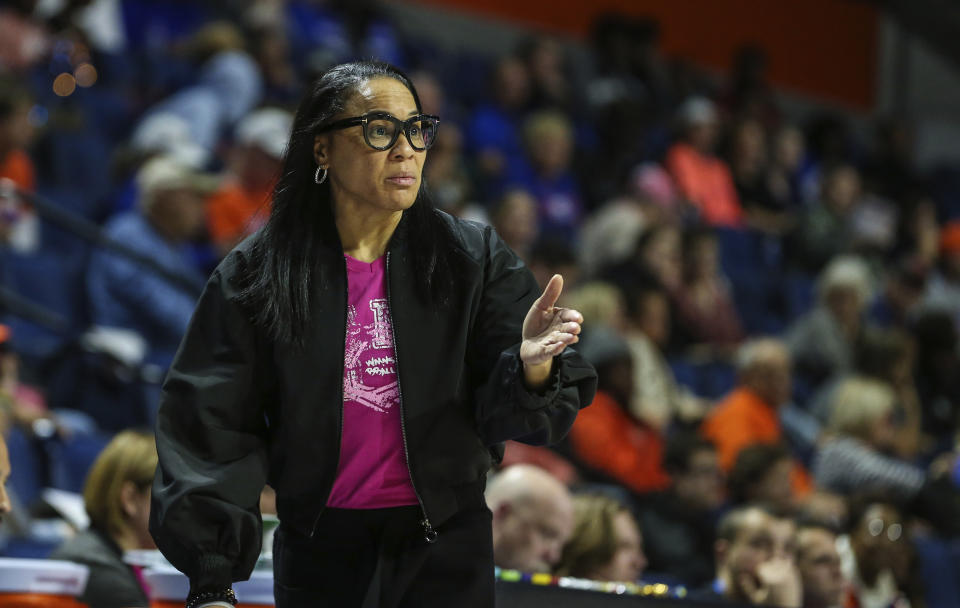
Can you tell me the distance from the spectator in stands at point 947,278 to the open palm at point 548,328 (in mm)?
6294

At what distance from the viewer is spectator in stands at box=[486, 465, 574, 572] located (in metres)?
3.37

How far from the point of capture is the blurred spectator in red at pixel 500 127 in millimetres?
7547

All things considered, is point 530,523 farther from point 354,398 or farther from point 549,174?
point 549,174

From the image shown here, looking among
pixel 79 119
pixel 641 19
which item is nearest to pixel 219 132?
pixel 79 119

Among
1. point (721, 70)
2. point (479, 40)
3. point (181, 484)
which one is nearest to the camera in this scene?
point (181, 484)

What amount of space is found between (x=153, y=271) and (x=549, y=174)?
3.39 meters

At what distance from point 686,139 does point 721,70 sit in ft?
8.20

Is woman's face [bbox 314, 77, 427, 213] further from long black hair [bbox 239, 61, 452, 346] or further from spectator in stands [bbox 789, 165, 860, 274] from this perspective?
spectator in stands [bbox 789, 165, 860, 274]

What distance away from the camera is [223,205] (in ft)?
18.5

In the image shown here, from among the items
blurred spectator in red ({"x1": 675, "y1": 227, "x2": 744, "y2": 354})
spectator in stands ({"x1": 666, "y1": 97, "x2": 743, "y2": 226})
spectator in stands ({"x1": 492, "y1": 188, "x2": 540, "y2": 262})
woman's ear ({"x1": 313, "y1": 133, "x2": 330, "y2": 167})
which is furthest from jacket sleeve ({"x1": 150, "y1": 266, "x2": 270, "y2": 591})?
spectator in stands ({"x1": 666, "y1": 97, "x2": 743, "y2": 226})

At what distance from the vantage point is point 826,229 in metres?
8.60

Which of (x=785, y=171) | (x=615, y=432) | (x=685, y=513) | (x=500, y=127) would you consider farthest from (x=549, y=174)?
(x=685, y=513)

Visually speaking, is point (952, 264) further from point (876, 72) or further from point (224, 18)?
point (224, 18)

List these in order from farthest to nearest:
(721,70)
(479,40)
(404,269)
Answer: (721,70), (479,40), (404,269)
